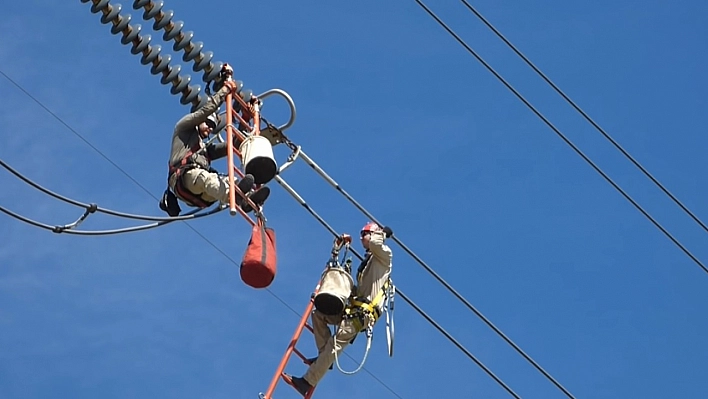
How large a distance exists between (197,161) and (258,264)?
1.33 m

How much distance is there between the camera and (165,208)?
1486 centimetres

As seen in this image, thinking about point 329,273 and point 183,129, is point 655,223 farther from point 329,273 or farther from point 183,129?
point 183,129

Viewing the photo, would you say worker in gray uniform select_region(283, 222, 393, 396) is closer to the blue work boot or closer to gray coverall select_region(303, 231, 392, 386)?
gray coverall select_region(303, 231, 392, 386)

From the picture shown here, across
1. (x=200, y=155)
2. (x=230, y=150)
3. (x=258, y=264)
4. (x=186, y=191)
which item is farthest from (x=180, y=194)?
(x=258, y=264)

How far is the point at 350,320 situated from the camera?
15.3 m

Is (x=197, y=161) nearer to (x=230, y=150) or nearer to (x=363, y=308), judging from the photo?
(x=230, y=150)

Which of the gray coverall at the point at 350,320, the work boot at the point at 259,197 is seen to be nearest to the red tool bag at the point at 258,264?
the work boot at the point at 259,197

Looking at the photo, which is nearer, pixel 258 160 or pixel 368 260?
pixel 258 160

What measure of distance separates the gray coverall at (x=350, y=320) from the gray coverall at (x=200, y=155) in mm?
1434

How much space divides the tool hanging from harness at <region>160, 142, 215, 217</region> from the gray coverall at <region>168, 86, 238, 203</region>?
2cm

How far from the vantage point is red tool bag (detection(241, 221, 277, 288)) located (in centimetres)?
1385

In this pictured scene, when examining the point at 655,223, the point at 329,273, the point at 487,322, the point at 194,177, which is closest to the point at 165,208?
the point at 194,177

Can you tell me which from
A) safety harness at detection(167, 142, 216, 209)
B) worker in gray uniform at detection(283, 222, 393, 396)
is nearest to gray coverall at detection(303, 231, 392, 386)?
worker in gray uniform at detection(283, 222, 393, 396)

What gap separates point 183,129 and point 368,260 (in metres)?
1.87
